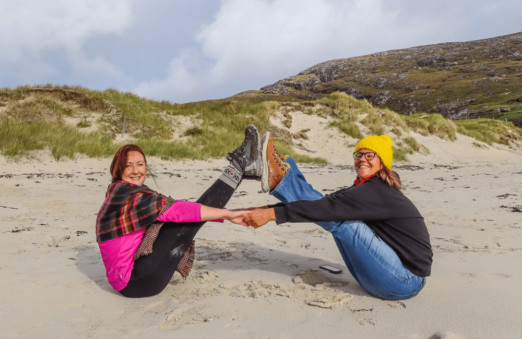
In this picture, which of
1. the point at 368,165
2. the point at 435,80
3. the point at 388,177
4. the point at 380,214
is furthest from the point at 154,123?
the point at 435,80

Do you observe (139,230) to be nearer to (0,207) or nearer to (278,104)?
(0,207)

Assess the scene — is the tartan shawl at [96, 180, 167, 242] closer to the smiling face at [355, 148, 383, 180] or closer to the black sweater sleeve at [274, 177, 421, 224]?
the black sweater sleeve at [274, 177, 421, 224]

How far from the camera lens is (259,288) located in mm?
2639

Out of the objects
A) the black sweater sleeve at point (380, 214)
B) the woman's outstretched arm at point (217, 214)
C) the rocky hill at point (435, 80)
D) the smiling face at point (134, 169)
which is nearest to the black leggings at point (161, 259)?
the woman's outstretched arm at point (217, 214)

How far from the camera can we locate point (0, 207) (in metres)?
5.29

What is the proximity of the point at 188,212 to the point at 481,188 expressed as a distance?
7729 millimetres

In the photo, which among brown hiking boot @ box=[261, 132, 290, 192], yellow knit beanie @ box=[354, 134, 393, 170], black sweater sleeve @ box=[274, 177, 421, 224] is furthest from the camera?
brown hiking boot @ box=[261, 132, 290, 192]

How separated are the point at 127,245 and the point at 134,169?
0.55m

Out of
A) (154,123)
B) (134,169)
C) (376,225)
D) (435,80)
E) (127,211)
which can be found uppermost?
(435,80)

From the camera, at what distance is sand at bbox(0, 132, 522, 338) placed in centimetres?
201

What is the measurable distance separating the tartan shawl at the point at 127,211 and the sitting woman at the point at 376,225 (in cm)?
68

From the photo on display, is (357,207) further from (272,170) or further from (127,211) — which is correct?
(127,211)

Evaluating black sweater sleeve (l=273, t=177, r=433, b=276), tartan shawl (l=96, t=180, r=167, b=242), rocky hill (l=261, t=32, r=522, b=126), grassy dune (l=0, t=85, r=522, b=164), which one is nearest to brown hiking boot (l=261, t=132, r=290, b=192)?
black sweater sleeve (l=273, t=177, r=433, b=276)

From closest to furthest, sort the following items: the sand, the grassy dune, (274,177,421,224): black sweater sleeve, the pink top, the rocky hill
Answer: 1. the sand
2. (274,177,421,224): black sweater sleeve
3. the pink top
4. the grassy dune
5. the rocky hill
